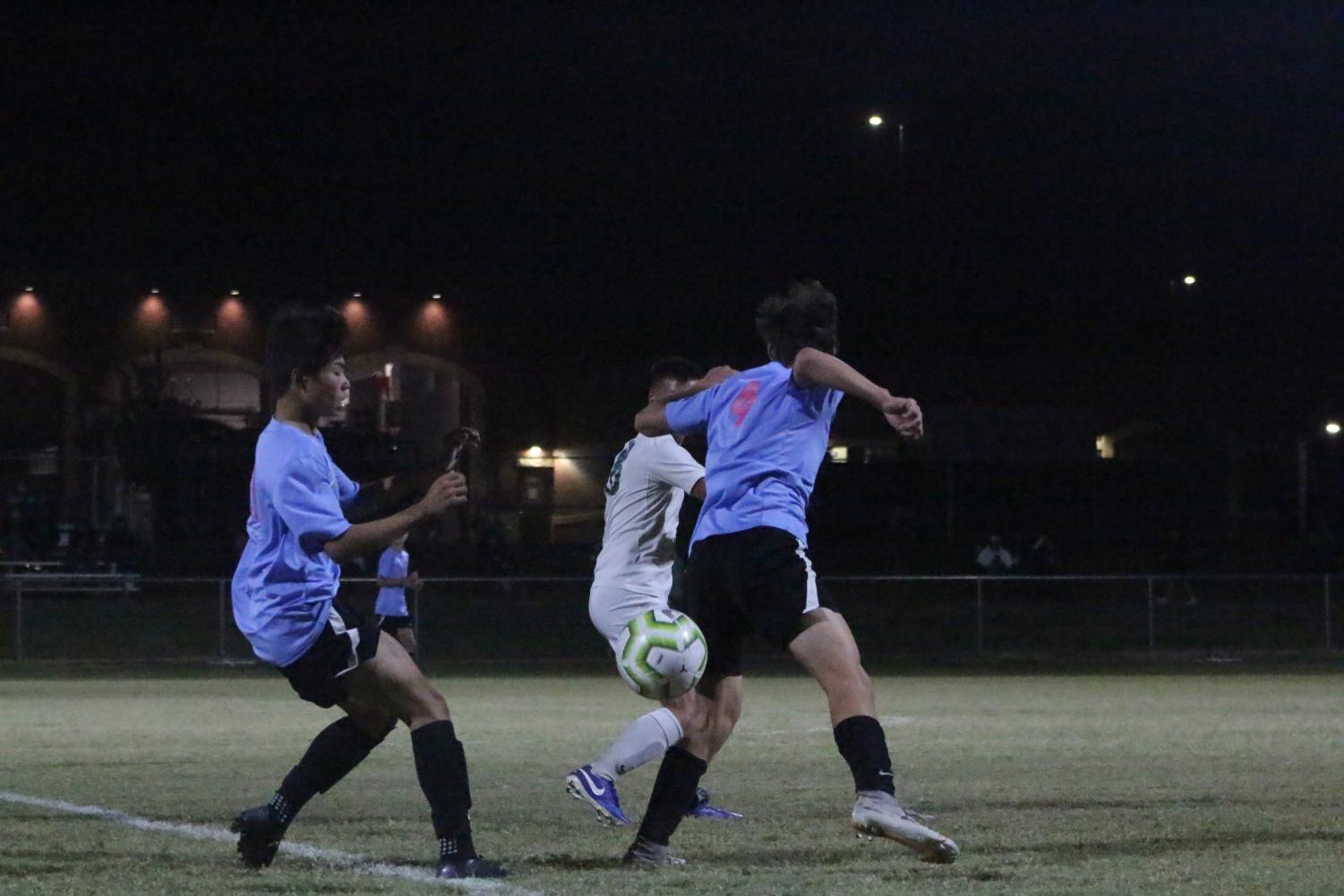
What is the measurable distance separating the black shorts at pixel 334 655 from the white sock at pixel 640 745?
3.81ft

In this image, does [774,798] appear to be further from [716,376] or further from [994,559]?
[994,559]

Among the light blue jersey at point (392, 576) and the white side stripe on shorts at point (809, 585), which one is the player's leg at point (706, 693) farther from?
the light blue jersey at point (392, 576)

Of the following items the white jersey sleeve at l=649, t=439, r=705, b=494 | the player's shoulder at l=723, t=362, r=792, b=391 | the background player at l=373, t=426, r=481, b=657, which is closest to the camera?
the player's shoulder at l=723, t=362, r=792, b=391

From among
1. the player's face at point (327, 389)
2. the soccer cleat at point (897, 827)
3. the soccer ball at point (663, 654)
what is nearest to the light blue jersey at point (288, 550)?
the player's face at point (327, 389)

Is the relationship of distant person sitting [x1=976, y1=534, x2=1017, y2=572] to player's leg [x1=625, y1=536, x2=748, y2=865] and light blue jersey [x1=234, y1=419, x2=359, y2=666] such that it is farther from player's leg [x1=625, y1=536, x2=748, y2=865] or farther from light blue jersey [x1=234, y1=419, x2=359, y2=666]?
light blue jersey [x1=234, y1=419, x2=359, y2=666]

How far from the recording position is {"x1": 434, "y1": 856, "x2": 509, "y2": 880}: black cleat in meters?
6.19

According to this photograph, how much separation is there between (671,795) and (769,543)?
1.05 metres

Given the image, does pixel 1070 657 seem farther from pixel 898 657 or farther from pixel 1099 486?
pixel 1099 486

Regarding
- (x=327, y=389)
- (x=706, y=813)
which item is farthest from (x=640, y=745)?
(x=327, y=389)

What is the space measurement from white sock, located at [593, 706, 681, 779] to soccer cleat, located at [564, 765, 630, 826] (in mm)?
54

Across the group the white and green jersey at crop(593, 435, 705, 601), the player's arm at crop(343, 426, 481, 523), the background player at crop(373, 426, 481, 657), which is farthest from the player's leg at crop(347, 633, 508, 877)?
the background player at crop(373, 426, 481, 657)

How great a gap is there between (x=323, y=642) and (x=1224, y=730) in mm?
8799

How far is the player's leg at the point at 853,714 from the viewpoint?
601 centimetres

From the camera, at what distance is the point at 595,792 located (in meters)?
6.93
